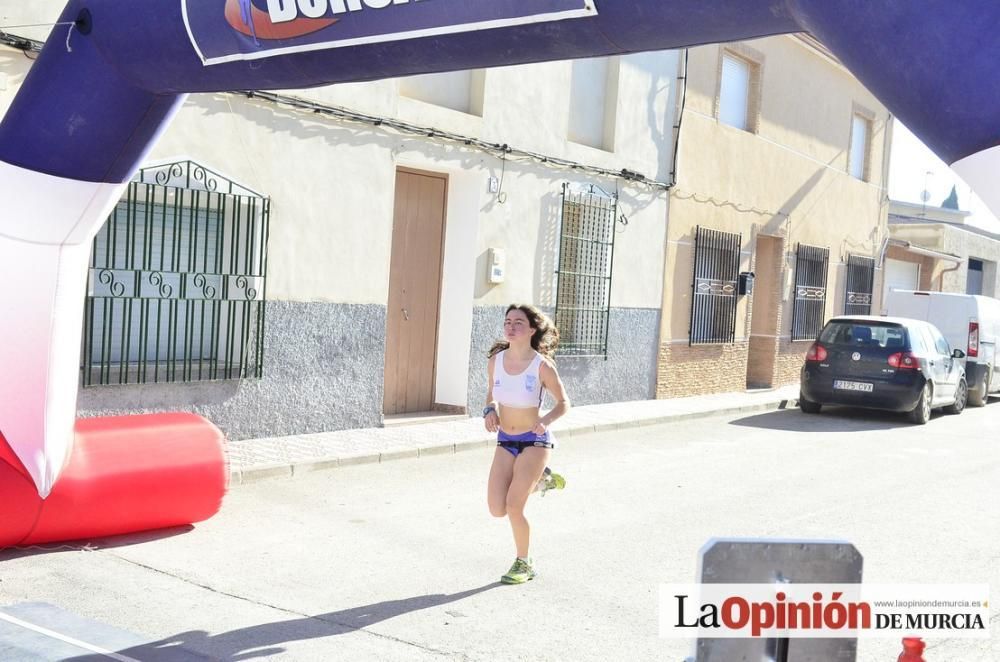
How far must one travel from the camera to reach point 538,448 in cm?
637

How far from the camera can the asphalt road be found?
5.28 metres

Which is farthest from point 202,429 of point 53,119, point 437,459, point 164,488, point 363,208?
point 363,208

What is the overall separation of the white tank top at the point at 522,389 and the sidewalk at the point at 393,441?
3.25 m

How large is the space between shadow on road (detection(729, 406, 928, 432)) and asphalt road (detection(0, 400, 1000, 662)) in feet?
9.55

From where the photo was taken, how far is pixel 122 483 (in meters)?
6.57

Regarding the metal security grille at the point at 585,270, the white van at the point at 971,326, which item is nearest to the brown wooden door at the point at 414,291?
the metal security grille at the point at 585,270

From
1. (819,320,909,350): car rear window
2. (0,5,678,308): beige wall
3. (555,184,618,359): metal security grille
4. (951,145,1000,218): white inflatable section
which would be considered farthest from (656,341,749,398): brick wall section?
(951,145,1000,218): white inflatable section

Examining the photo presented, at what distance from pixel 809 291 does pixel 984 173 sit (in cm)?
1840

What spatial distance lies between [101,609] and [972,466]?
9296 millimetres

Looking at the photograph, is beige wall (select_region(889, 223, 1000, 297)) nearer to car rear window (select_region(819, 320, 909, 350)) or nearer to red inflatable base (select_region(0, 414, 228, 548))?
car rear window (select_region(819, 320, 909, 350))

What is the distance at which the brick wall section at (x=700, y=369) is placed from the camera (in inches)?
653

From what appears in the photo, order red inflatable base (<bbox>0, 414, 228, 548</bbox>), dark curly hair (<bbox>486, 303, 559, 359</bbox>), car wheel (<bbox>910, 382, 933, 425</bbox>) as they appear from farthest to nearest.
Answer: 1. car wheel (<bbox>910, 382, 933, 425</bbox>)
2. dark curly hair (<bbox>486, 303, 559, 359</bbox>)
3. red inflatable base (<bbox>0, 414, 228, 548</bbox>)

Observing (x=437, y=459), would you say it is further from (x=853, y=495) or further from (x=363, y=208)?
(x=853, y=495)

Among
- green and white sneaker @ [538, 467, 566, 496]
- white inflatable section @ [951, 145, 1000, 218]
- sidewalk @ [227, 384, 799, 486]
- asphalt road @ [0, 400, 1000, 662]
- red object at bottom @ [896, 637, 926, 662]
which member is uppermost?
white inflatable section @ [951, 145, 1000, 218]
